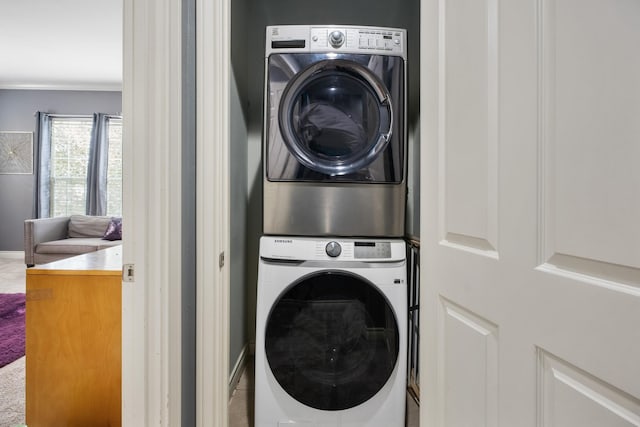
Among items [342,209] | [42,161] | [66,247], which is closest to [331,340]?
[342,209]

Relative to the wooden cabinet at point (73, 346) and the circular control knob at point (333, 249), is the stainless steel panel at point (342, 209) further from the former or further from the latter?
the wooden cabinet at point (73, 346)

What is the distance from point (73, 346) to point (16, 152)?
5623 millimetres

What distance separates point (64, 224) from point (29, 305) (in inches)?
164

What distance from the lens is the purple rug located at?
2.16m

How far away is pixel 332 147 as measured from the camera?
153cm

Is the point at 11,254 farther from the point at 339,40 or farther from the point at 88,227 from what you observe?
the point at 339,40

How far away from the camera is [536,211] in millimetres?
644

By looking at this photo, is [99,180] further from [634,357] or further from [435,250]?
[634,357]

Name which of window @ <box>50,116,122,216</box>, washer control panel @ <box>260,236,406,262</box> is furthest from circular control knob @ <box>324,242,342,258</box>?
window @ <box>50,116,122,216</box>

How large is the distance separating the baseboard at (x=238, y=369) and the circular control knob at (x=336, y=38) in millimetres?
1623

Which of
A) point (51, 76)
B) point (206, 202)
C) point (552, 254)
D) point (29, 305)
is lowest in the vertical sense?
point (29, 305)

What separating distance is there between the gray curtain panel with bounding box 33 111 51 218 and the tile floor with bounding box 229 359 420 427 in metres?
5.12

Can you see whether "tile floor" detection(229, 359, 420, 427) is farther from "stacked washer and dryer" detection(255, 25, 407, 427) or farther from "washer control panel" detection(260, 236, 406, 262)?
"washer control panel" detection(260, 236, 406, 262)

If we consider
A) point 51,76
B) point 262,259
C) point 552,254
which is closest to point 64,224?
point 51,76
